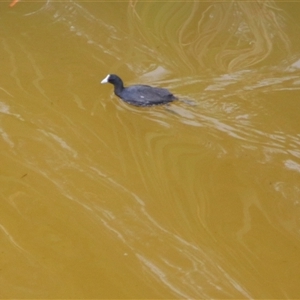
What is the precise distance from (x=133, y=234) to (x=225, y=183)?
2.47 ft

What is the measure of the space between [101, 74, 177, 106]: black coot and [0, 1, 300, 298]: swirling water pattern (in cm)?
7

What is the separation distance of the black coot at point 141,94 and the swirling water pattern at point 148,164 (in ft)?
0.24

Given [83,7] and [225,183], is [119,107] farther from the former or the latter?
[83,7]

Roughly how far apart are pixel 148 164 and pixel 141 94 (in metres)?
0.77

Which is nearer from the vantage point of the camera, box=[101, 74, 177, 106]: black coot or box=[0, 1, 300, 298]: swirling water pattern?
box=[0, 1, 300, 298]: swirling water pattern

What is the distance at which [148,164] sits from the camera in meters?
3.60

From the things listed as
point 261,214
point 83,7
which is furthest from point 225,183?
point 83,7

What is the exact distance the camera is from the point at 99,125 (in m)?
3.98

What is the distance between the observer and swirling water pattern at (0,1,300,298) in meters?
2.86

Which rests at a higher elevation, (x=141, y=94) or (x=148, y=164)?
(x=141, y=94)

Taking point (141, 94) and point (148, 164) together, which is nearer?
point (148, 164)

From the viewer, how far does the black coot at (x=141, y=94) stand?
4.12 meters

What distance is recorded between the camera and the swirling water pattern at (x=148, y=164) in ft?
9.39

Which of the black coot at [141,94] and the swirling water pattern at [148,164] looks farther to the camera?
the black coot at [141,94]
